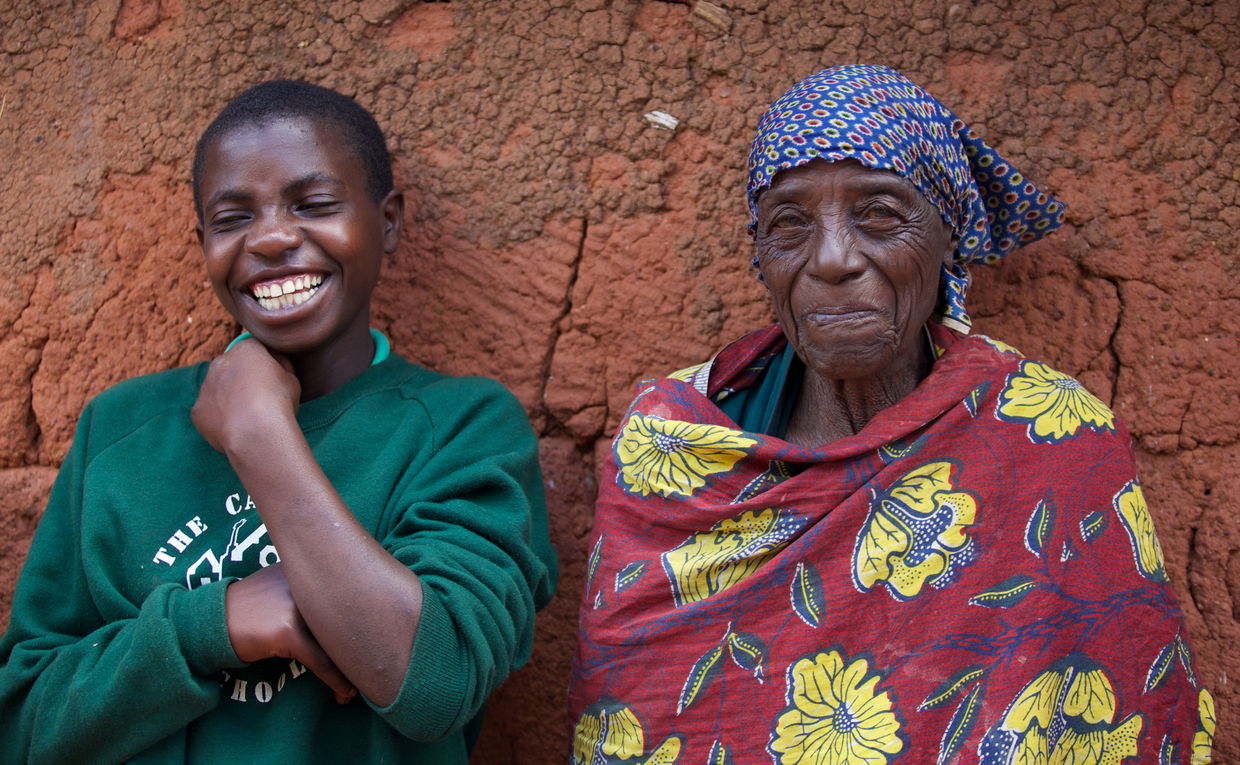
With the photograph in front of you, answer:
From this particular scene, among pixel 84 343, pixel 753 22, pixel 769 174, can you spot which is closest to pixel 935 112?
pixel 769 174

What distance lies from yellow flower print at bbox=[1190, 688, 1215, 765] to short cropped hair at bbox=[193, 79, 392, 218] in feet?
5.96

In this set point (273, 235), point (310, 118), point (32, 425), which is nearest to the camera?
point (273, 235)

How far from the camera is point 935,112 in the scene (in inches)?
80.7

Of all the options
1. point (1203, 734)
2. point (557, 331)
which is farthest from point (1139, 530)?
point (557, 331)

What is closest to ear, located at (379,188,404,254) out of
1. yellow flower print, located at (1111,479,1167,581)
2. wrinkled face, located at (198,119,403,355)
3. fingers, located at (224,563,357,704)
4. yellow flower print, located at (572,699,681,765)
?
wrinkled face, located at (198,119,403,355)

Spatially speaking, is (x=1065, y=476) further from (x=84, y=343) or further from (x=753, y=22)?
(x=84, y=343)

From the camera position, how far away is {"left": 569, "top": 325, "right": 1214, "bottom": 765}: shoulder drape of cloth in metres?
1.82

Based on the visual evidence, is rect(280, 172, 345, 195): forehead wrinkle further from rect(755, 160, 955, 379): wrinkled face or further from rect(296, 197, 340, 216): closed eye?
rect(755, 160, 955, 379): wrinkled face

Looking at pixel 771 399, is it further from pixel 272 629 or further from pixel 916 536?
pixel 272 629

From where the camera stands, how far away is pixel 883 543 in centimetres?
188

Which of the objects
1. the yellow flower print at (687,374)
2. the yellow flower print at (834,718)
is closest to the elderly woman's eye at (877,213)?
the yellow flower print at (687,374)

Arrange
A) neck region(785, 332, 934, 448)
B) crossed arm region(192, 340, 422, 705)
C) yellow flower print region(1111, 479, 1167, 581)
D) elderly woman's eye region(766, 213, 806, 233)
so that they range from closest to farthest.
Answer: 1. crossed arm region(192, 340, 422, 705)
2. yellow flower print region(1111, 479, 1167, 581)
3. elderly woman's eye region(766, 213, 806, 233)
4. neck region(785, 332, 934, 448)

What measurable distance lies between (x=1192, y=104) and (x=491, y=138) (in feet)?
4.95

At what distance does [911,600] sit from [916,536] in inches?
4.1
